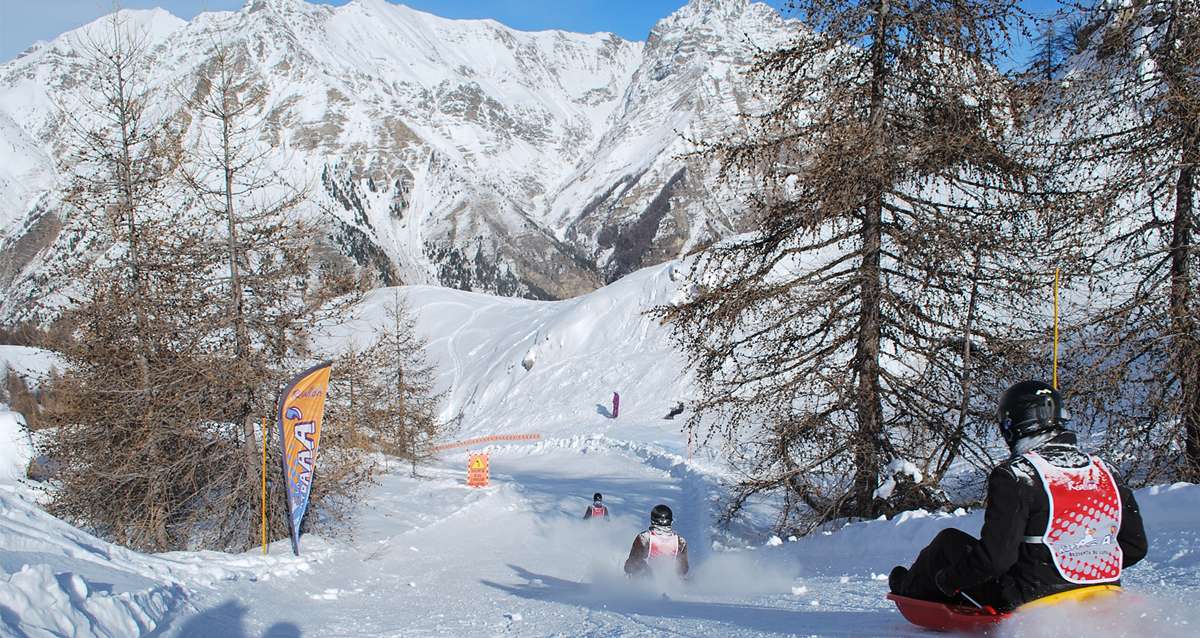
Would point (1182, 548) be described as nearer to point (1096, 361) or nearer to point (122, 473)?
point (1096, 361)

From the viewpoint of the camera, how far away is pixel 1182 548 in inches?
249

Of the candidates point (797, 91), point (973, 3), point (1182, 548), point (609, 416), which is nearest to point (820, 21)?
point (797, 91)

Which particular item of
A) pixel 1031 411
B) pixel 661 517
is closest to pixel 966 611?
pixel 1031 411

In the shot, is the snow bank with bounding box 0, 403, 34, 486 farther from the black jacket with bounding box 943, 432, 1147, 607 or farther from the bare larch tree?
the black jacket with bounding box 943, 432, 1147, 607

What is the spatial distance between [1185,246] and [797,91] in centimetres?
508

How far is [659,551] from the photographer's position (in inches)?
364

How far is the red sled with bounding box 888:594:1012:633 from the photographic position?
410 centimetres

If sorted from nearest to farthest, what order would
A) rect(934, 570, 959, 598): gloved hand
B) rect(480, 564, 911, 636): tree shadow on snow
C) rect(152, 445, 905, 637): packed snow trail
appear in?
rect(934, 570, 959, 598): gloved hand
rect(480, 564, 911, 636): tree shadow on snow
rect(152, 445, 905, 637): packed snow trail

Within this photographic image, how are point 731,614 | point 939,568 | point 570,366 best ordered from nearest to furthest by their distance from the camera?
point 939,568
point 731,614
point 570,366

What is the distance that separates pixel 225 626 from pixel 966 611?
19.3ft

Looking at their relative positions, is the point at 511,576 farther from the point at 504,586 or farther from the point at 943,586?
the point at 943,586

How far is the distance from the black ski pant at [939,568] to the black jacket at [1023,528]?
74mm

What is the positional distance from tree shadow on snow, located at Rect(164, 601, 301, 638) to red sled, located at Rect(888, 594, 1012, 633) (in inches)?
209

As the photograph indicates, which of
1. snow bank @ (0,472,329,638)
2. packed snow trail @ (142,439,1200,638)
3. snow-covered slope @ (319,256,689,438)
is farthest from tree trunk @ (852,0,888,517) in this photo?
snow-covered slope @ (319,256,689,438)
